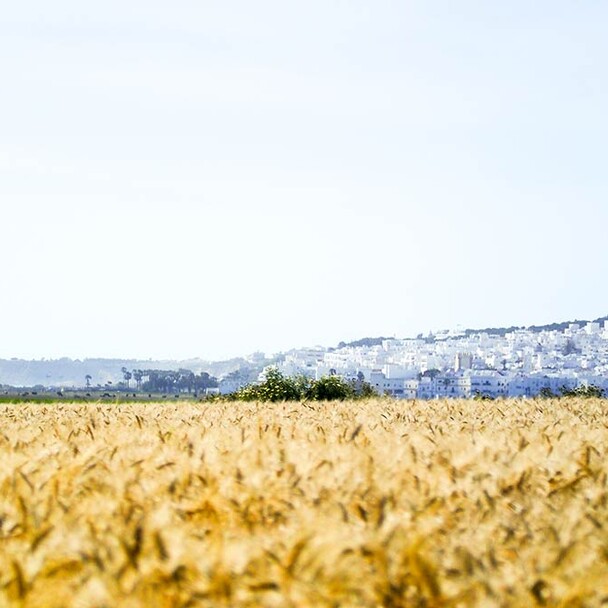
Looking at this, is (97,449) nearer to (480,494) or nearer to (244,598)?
(480,494)

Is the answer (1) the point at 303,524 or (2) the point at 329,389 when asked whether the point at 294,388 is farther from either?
(1) the point at 303,524

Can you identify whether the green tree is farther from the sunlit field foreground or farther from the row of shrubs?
the sunlit field foreground

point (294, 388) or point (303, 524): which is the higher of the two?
point (294, 388)

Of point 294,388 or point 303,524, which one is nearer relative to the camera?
point 303,524

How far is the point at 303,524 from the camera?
3.90 m

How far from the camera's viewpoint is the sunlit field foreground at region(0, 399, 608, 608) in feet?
11.1

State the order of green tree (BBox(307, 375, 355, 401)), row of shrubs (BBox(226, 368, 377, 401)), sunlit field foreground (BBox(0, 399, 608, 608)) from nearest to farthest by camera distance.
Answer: sunlit field foreground (BBox(0, 399, 608, 608))
row of shrubs (BBox(226, 368, 377, 401))
green tree (BBox(307, 375, 355, 401))

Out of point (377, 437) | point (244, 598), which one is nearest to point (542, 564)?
point (244, 598)

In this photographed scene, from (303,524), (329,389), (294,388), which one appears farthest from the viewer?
(329,389)

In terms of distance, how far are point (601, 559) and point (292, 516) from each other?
1238mm

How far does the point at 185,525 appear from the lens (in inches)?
172

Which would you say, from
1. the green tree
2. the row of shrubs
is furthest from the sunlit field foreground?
the green tree

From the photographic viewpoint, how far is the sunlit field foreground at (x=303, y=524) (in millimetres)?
3395

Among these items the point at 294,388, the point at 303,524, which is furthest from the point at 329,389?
the point at 303,524
